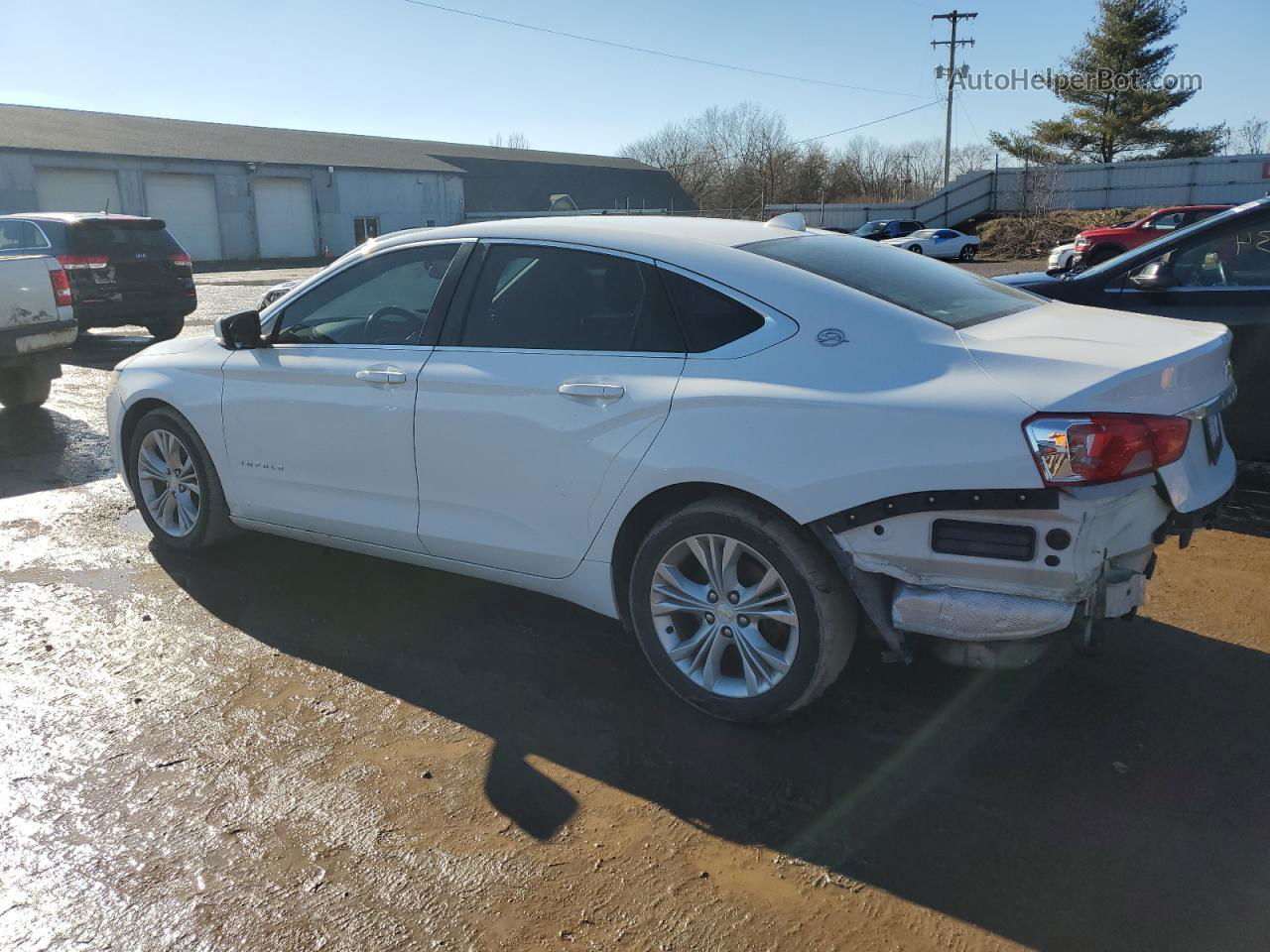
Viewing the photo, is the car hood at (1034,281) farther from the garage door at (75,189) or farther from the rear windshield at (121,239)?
the garage door at (75,189)

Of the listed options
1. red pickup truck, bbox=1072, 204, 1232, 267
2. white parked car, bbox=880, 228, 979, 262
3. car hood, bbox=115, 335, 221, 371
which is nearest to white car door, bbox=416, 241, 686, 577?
car hood, bbox=115, 335, 221, 371

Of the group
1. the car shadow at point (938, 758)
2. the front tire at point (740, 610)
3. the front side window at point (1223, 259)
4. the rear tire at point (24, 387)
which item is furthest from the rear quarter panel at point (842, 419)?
the rear tire at point (24, 387)

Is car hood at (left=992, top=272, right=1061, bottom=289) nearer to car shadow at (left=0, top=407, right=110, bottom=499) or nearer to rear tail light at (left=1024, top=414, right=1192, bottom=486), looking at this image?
rear tail light at (left=1024, top=414, right=1192, bottom=486)

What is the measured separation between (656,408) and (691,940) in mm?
1635

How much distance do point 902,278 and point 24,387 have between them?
8.98m

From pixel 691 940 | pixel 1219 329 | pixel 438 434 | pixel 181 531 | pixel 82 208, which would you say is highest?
pixel 82 208

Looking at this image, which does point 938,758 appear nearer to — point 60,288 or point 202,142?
point 60,288

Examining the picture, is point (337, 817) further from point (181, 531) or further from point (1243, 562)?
point (1243, 562)

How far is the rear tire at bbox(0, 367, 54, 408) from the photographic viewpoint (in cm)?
940

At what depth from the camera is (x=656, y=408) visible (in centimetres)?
334

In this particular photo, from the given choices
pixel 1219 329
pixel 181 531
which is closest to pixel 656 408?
pixel 1219 329

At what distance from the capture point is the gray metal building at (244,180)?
35719 millimetres

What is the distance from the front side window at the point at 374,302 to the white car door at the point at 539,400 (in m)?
0.24

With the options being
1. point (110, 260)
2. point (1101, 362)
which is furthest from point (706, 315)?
point (110, 260)
